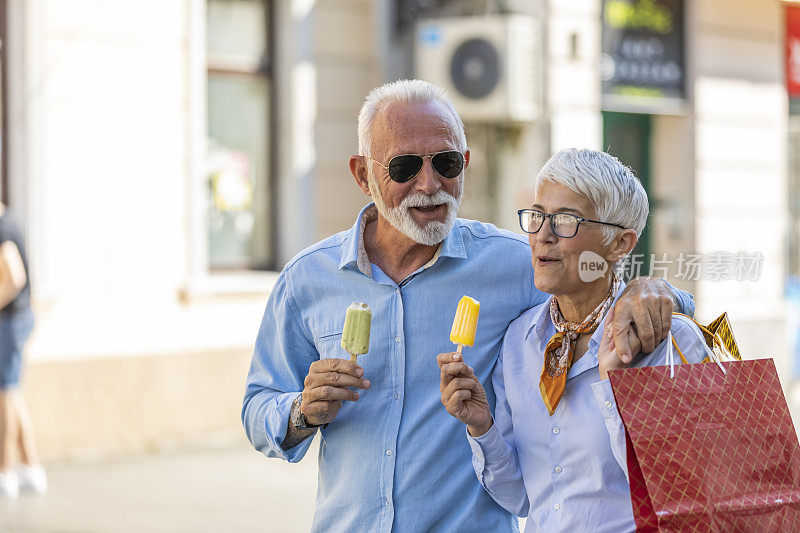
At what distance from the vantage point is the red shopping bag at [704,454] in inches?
76.8

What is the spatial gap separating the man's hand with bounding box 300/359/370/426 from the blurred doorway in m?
8.01

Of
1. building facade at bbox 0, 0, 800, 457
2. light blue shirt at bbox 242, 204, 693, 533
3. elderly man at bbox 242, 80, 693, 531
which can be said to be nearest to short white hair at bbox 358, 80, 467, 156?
elderly man at bbox 242, 80, 693, 531

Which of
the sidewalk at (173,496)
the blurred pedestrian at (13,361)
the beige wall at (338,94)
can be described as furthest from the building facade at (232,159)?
the blurred pedestrian at (13,361)

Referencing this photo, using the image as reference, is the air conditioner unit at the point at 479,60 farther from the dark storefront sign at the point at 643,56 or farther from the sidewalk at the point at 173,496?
the sidewalk at the point at 173,496

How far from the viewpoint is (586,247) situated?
2.23 meters

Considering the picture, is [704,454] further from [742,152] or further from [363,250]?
[742,152]

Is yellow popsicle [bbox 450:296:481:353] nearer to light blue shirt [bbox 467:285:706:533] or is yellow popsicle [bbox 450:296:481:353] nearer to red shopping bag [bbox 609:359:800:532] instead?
light blue shirt [bbox 467:285:706:533]

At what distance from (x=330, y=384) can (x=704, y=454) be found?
0.86 metres

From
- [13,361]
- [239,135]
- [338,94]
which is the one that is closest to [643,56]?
[338,94]

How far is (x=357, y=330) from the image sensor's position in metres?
2.44

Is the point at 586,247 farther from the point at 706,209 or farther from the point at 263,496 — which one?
the point at 706,209

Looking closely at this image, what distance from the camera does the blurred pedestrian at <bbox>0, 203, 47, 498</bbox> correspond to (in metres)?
6.62

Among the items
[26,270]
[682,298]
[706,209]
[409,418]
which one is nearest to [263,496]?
[26,270]

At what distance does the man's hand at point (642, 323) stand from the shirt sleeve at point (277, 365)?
956 mm
